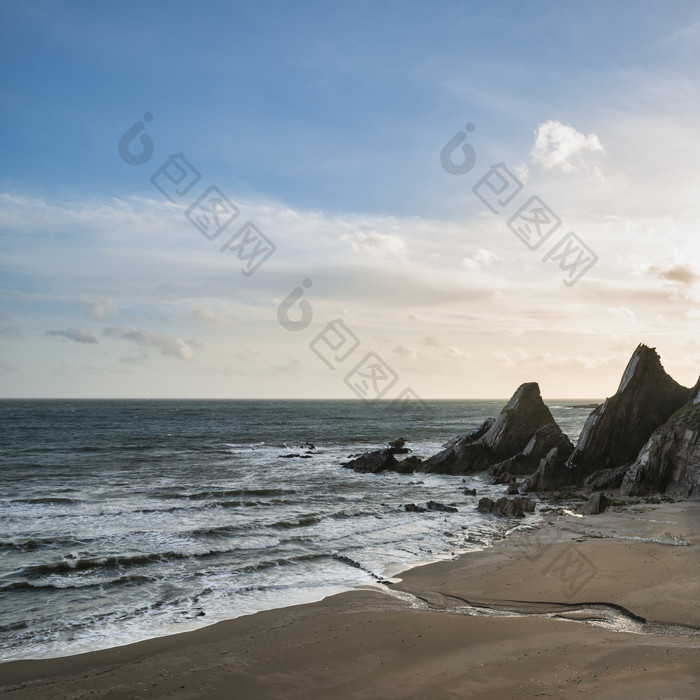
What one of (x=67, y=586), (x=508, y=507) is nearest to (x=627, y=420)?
(x=508, y=507)

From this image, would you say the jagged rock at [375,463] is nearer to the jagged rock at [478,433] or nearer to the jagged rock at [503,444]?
the jagged rock at [503,444]

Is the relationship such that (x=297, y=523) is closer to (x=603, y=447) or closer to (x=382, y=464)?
(x=382, y=464)

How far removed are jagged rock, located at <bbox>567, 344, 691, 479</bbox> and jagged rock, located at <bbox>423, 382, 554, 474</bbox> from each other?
8278 mm

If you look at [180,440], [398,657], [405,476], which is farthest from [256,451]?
[398,657]

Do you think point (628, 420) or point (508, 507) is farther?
point (628, 420)

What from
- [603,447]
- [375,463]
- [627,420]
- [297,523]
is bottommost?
[297,523]

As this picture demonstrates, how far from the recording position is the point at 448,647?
11.2 metres

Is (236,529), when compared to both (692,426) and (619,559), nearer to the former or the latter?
(619,559)

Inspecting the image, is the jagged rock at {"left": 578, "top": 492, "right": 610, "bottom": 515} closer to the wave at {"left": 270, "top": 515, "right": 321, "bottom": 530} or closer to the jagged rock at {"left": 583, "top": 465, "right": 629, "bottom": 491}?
the jagged rock at {"left": 583, "top": 465, "right": 629, "bottom": 491}

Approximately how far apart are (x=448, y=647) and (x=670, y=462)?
2233 centimetres

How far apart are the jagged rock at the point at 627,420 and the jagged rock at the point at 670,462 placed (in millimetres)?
4517

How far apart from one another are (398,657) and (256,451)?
159ft

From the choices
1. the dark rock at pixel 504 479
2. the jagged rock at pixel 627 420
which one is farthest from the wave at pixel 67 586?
the jagged rock at pixel 627 420

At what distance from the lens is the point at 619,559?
57.2ft
